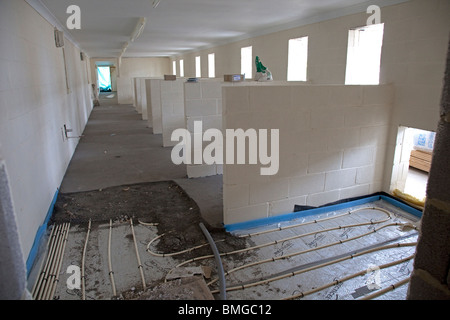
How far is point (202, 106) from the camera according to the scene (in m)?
4.53

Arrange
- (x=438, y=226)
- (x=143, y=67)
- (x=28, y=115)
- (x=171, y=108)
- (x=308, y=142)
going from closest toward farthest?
(x=438, y=226)
(x=28, y=115)
(x=308, y=142)
(x=171, y=108)
(x=143, y=67)

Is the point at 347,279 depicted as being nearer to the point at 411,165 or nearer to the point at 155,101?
the point at 411,165

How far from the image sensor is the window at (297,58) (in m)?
5.78

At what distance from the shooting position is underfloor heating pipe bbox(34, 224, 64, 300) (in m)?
2.21

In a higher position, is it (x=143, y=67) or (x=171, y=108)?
(x=143, y=67)

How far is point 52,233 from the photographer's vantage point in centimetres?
304

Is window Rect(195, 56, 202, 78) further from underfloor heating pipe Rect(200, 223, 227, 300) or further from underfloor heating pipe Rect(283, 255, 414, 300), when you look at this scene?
underfloor heating pipe Rect(283, 255, 414, 300)

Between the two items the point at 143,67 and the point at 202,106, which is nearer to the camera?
the point at 202,106

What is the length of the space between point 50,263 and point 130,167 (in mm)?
2777

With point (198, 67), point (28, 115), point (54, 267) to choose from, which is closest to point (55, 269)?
point (54, 267)

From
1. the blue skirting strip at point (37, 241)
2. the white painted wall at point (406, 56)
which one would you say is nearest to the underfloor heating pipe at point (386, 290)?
the white painted wall at point (406, 56)

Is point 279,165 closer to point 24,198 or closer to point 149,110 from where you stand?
point 24,198

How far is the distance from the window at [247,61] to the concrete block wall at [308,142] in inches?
170

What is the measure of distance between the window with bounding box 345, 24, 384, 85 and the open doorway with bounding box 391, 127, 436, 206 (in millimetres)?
1049
